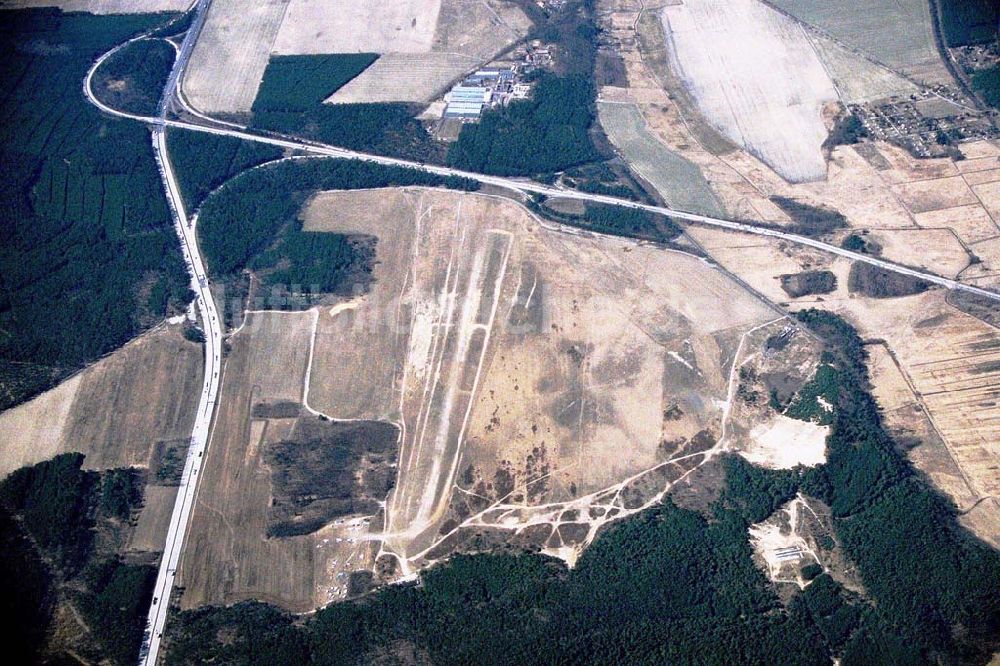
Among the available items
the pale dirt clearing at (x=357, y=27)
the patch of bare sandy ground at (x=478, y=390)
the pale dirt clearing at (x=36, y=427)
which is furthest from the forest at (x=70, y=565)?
the pale dirt clearing at (x=357, y=27)

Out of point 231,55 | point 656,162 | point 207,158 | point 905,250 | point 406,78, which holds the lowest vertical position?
point 905,250

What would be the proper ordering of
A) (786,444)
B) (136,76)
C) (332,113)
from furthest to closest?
(136,76)
(332,113)
(786,444)

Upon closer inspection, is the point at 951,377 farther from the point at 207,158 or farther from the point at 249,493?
the point at 207,158

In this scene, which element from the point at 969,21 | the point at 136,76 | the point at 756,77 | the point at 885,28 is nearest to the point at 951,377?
the point at 756,77

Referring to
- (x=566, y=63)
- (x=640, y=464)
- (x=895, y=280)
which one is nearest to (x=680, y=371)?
(x=640, y=464)

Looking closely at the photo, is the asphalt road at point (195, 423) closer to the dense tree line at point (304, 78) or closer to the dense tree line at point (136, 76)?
the dense tree line at point (136, 76)

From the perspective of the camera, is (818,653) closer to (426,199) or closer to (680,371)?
(680,371)
